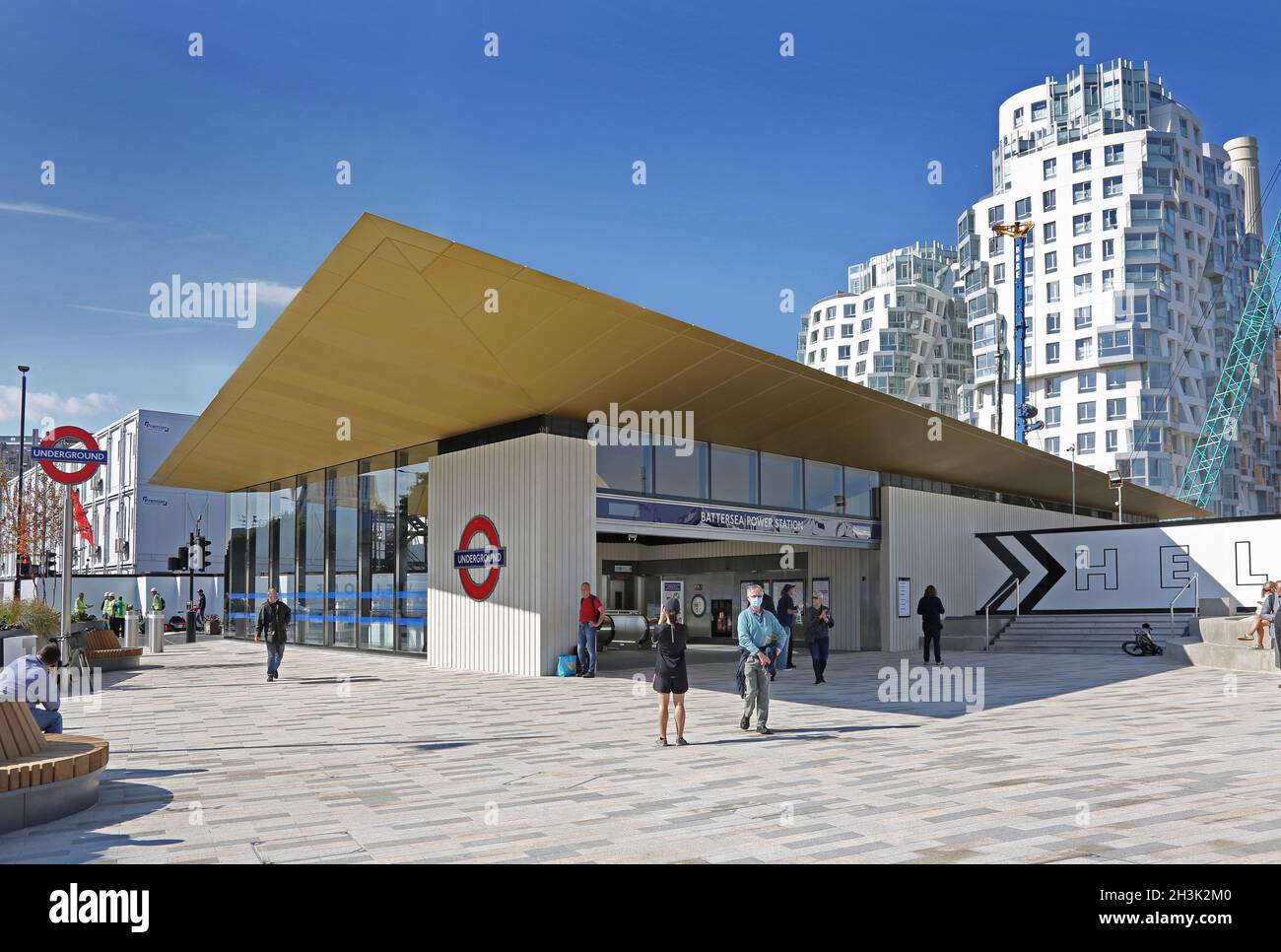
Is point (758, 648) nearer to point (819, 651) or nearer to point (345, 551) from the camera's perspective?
point (819, 651)

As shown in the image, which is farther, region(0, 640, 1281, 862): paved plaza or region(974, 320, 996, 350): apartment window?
region(974, 320, 996, 350): apartment window

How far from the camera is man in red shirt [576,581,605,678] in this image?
17.6 m

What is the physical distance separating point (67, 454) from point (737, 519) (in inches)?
525

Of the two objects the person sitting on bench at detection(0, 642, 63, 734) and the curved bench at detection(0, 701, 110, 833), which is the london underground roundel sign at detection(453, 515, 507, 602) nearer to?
the person sitting on bench at detection(0, 642, 63, 734)

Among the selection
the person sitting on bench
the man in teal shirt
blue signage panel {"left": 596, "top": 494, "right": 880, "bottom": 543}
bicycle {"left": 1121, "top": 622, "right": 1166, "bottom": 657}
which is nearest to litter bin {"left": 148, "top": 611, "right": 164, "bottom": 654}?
blue signage panel {"left": 596, "top": 494, "right": 880, "bottom": 543}

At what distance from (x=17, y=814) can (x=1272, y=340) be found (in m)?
94.6

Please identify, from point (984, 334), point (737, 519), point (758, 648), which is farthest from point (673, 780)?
point (984, 334)

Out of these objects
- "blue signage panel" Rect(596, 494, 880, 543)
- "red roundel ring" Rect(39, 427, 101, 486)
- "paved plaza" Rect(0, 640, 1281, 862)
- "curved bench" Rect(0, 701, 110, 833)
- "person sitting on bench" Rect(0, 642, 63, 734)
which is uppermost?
"red roundel ring" Rect(39, 427, 101, 486)

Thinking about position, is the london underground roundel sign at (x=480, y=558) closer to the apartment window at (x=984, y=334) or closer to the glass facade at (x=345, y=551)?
the glass facade at (x=345, y=551)

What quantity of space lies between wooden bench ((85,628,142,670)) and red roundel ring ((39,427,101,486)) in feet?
32.7

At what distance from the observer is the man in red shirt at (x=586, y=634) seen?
57.7 ft

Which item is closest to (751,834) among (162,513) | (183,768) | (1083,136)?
(183,768)

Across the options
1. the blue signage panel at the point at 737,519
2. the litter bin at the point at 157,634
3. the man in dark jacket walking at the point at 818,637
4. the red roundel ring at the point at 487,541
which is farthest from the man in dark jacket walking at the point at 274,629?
the litter bin at the point at 157,634

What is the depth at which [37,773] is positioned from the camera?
6.79 metres
